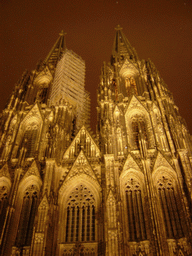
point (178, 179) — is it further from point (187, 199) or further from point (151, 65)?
point (151, 65)

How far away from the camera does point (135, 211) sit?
18.5 metres

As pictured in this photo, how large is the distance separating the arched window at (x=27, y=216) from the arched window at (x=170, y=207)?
8529 mm

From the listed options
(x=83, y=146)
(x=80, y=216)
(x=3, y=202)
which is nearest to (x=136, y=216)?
(x=80, y=216)

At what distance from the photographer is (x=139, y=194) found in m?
19.3

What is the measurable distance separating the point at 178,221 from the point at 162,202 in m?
1.57

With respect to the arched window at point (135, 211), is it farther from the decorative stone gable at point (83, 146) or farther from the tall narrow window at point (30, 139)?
the tall narrow window at point (30, 139)

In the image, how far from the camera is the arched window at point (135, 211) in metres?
17.6

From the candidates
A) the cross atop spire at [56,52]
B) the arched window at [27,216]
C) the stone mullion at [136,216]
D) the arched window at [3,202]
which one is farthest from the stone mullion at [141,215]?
the cross atop spire at [56,52]

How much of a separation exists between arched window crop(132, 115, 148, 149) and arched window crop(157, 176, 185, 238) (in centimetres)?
392

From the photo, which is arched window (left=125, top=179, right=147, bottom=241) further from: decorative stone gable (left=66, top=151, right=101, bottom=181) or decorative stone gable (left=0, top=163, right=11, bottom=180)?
decorative stone gable (left=0, top=163, right=11, bottom=180)

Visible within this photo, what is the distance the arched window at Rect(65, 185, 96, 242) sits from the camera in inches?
711

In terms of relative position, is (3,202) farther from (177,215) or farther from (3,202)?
(177,215)

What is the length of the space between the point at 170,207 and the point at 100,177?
505 cm

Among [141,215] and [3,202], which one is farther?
[3,202]
